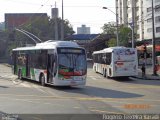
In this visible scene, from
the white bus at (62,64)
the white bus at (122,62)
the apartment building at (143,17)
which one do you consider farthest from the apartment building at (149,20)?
the white bus at (62,64)

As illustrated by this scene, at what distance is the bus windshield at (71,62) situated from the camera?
1019 inches

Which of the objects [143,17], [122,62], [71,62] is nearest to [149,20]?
[143,17]

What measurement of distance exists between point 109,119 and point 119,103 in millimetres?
5139

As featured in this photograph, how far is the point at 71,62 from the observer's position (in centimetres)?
2614

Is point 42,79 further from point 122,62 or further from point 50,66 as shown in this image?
point 122,62

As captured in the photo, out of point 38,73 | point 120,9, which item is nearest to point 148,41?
point 120,9

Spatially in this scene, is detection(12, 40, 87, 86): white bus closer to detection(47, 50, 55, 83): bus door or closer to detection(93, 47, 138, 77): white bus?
detection(47, 50, 55, 83): bus door

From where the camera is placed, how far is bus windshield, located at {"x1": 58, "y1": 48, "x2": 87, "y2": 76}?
84.9ft

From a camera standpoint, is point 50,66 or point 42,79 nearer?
point 50,66

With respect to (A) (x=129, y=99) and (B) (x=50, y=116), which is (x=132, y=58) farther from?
(B) (x=50, y=116)

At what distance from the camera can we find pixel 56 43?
27.3 metres

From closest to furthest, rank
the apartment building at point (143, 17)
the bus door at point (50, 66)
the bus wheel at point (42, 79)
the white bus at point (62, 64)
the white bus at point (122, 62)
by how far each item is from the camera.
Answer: the white bus at point (62, 64) → the bus door at point (50, 66) → the bus wheel at point (42, 79) → the white bus at point (122, 62) → the apartment building at point (143, 17)

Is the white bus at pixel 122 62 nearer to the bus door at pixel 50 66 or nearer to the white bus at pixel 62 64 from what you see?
the white bus at pixel 62 64

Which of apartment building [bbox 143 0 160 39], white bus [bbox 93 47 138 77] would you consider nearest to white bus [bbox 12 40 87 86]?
white bus [bbox 93 47 138 77]
